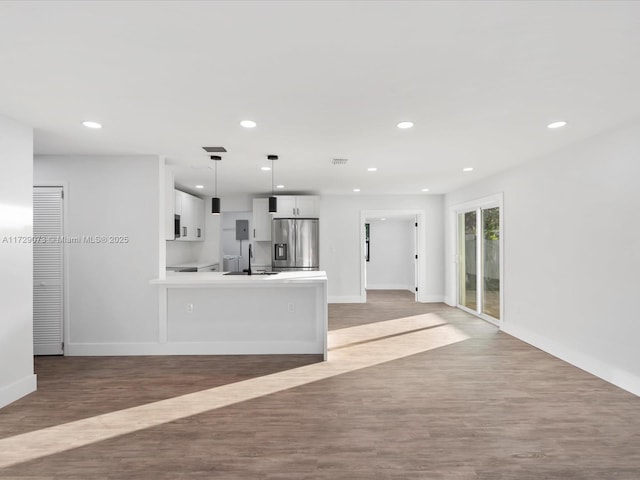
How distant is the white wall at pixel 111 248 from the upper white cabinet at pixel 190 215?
1801 millimetres

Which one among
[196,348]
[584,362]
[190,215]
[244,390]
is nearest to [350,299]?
[190,215]

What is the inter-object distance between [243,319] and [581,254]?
3909 mm

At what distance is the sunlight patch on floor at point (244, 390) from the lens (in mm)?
2455

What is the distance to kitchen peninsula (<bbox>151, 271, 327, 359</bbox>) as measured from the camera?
14.4 feet

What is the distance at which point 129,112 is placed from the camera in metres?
2.93

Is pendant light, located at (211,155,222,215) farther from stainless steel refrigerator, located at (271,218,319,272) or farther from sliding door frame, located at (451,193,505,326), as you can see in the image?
sliding door frame, located at (451,193,505,326)

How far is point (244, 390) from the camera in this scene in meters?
3.31

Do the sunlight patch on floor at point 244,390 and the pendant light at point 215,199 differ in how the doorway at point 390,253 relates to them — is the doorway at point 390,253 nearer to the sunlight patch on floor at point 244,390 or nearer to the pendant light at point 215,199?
the sunlight patch on floor at point 244,390

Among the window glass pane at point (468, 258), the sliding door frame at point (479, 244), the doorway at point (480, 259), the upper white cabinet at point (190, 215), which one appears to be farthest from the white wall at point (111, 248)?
the window glass pane at point (468, 258)

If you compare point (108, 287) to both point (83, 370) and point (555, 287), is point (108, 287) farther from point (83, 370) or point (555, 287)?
point (555, 287)

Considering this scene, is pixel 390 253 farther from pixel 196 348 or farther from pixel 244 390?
pixel 244 390

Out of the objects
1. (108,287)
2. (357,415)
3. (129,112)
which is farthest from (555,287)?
(108,287)

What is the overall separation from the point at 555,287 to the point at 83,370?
5440 millimetres

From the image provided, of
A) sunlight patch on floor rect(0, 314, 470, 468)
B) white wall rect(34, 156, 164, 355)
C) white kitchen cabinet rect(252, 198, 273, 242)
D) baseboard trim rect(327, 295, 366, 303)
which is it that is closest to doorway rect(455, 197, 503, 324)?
sunlight patch on floor rect(0, 314, 470, 468)
